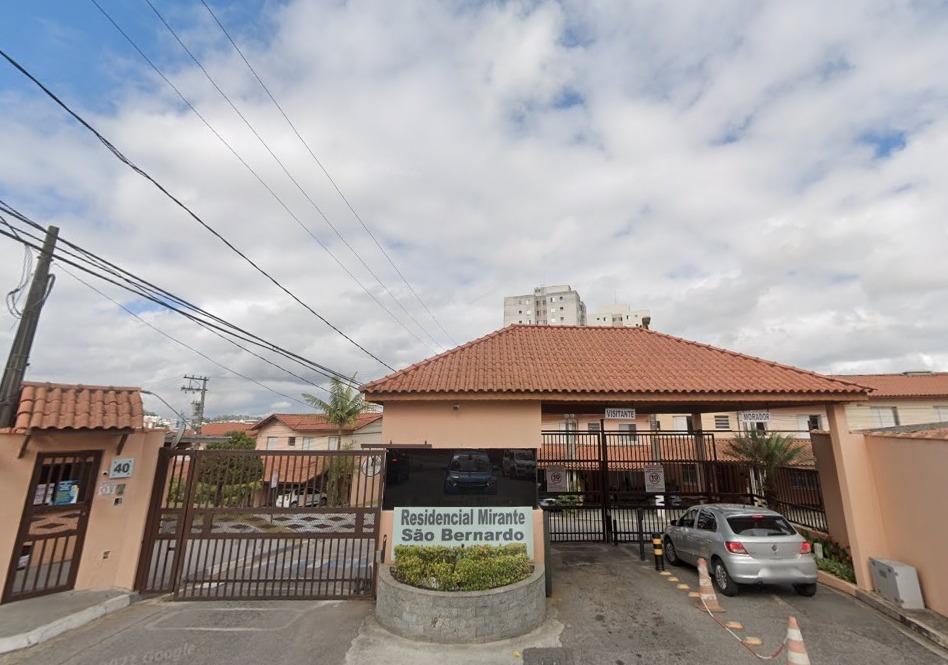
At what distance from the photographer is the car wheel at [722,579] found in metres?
7.68

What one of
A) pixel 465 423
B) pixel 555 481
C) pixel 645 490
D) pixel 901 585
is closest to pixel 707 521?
pixel 901 585

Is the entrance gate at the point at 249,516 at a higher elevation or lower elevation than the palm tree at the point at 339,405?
lower

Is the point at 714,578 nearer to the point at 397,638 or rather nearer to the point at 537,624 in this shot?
the point at 537,624

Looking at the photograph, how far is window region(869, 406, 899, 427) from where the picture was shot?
87.4 ft

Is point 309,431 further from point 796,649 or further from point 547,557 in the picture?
point 796,649

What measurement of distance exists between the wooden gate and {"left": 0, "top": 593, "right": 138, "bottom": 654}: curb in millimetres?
877

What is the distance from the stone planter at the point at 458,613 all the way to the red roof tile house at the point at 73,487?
16.8ft

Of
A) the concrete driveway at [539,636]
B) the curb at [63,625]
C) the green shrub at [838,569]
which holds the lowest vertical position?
the concrete driveway at [539,636]

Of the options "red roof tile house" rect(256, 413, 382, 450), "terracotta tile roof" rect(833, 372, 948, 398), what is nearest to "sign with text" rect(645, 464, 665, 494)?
"red roof tile house" rect(256, 413, 382, 450)

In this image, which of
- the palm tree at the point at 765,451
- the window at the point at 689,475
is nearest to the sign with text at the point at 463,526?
the window at the point at 689,475

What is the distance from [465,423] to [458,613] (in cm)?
328

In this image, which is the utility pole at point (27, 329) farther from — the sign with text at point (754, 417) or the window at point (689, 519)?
the sign with text at point (754, 417)

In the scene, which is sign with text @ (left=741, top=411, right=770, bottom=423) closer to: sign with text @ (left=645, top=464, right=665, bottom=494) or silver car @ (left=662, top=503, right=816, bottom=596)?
silver car @ (left=662, top=503, right=816, bottom=596)

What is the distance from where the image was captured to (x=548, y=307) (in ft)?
312
